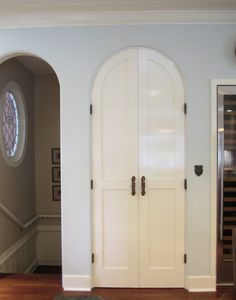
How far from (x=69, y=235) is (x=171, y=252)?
1051mm

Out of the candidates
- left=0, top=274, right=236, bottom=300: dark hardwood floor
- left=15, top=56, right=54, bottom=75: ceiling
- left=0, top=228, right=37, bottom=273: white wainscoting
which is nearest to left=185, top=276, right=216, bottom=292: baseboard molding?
left=0, top=274, right=236, bottom=300: dark hardwood floor

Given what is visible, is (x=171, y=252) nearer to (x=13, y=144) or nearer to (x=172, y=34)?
(x=172, y=34)

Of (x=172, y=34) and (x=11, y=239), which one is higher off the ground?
(x=172, y=34)

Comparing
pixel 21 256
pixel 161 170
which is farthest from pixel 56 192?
pixel 161 170

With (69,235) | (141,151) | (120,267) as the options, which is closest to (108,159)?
(141,151)

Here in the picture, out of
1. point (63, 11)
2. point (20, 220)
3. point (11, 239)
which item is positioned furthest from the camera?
point (20, 220)

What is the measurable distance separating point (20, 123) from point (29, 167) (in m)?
0.68

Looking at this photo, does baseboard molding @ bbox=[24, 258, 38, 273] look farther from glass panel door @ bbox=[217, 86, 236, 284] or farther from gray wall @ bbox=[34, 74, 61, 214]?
glass panel door @ bbox=[217, 86, 236, 284]

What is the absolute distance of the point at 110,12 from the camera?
2727 millimetres

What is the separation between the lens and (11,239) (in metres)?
3.61

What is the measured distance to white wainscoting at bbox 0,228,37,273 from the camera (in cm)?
341

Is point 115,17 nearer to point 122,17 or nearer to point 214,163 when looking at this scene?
point 122,17

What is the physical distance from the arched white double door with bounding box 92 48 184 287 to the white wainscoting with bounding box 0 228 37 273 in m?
1.23

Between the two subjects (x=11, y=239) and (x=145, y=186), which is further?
(x=11, y=239)
